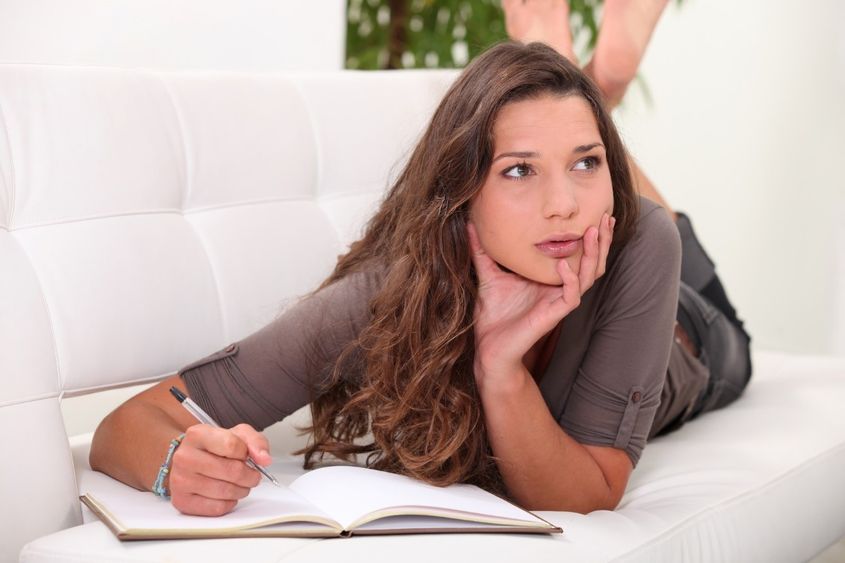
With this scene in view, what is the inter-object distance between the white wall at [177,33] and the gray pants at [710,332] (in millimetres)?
1067

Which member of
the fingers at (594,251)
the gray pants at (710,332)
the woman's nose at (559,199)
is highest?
the woman's nose at (559,199)

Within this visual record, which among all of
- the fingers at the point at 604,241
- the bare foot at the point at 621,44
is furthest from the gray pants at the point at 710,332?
the fingers at the point at 604,241

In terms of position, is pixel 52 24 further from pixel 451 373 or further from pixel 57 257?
pixel 451 373

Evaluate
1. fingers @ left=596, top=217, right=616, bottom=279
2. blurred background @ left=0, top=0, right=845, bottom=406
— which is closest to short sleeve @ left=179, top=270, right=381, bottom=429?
fingers @ left=596, top=217, right=616, bottom=279

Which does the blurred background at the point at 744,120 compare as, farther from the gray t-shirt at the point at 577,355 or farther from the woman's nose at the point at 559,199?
the woman's nose at the point at 559,199

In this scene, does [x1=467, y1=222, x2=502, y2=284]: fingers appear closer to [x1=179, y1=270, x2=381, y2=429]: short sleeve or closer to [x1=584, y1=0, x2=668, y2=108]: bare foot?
[x1=179, y1=270, x2=381, y2=429]: short sleeve

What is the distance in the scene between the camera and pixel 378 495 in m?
1.25

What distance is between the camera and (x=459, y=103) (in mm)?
1446

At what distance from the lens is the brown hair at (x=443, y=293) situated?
1.42 metres

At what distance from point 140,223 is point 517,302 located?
62cm

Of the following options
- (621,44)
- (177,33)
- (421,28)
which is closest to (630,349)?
(621,44)

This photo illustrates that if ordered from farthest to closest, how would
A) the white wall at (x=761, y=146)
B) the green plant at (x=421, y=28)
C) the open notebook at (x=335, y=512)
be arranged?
the white wall at (x=761, y=146) → the green plant at (x=421, y=28) → the open notebook at (x=335, y=512)

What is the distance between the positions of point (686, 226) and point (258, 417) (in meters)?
1.18

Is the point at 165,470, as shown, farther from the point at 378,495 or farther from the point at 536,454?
the point at 536,454
